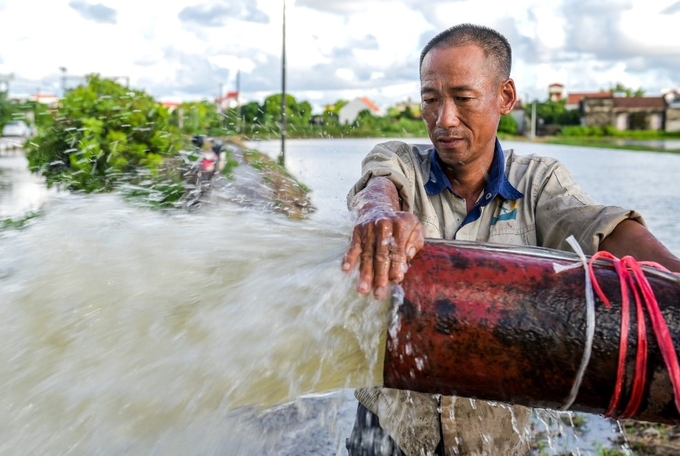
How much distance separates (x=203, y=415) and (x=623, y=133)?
72.5 m

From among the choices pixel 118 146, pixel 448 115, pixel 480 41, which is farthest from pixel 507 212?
pixel 118 146

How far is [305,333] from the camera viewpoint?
1.92m

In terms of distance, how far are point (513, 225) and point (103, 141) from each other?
5285mm

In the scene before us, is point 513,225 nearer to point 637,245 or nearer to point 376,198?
point 637,245

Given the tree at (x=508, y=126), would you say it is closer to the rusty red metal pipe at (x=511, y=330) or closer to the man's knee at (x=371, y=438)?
the man's knee at (x=371, y=438)

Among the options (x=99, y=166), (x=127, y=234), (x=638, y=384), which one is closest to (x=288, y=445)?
(x=127, y=234)

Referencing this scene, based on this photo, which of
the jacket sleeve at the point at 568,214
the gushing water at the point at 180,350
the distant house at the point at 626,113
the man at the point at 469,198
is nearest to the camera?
the gushing water at the point at 180,350

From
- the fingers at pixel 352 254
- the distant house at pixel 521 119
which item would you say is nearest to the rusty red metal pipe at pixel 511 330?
the fingers at pixel 352 254

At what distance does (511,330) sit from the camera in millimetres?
1819

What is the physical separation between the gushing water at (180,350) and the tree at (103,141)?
4.56 metres

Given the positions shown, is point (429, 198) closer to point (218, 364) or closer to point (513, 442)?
point (513, 442)

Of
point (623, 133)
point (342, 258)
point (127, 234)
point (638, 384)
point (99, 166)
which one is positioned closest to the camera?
point (638, 384)

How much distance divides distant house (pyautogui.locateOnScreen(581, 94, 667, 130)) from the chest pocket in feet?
240

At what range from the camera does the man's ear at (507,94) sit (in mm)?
2846
